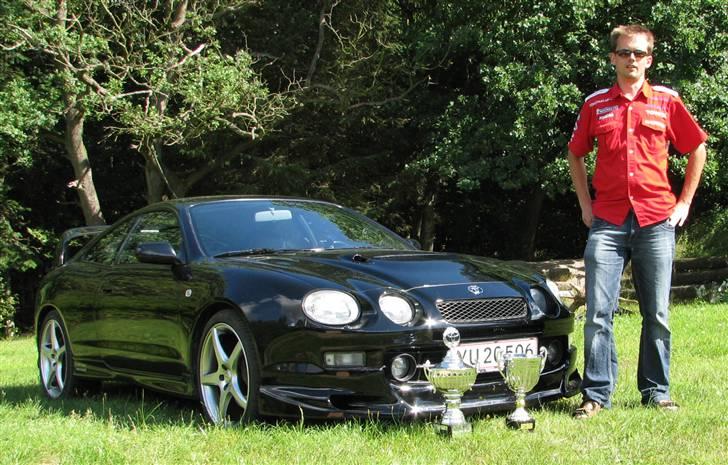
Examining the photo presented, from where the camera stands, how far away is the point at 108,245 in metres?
6.80

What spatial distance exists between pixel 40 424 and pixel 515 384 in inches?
102

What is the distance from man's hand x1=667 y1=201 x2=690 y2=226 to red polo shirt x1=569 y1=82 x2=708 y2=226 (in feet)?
0.11

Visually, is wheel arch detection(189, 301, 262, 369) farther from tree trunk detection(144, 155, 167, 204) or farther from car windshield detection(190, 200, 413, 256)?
tree trunk detection(144, 155, 167, 204)

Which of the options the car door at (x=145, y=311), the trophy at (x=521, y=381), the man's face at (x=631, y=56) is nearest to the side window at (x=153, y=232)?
the car door at (x=145, y=311)

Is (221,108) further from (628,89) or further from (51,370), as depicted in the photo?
(628,89)

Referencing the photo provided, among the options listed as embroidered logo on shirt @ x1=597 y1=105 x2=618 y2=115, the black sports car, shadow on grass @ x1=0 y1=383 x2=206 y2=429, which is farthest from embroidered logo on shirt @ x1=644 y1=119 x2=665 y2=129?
shadow on grass @ x1=0 y1=383 x2=206 y2=429

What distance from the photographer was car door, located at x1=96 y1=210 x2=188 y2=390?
551 cm

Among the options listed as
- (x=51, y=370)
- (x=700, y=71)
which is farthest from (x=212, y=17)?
(x=51, y=370)

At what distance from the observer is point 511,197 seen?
2645cm

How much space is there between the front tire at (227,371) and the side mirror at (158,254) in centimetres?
54

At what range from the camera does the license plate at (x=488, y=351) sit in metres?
4.80

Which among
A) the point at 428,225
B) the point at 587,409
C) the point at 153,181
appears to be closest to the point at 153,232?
the point at 587,409

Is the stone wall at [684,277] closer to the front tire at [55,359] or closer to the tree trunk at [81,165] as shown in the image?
the front tire at [55,359]

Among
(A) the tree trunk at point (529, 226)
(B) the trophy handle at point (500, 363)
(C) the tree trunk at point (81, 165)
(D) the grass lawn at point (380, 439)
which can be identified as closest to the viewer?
(D) the grass lawn at point (380, 439)
